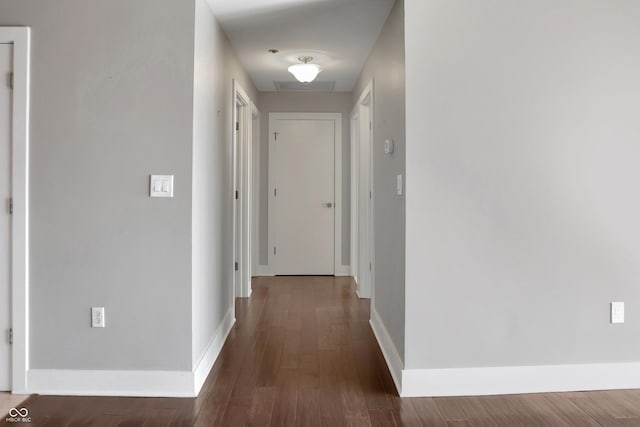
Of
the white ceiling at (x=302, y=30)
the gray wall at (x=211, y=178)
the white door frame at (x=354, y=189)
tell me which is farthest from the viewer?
the white door frame at (x=354, y=189)

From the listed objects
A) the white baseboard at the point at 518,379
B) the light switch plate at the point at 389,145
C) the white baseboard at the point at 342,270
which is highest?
the light switch plate at the point at 389,145

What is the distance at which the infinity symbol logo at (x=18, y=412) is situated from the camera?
233 cm

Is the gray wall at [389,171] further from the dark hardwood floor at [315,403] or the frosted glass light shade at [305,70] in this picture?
the frosted glass light shade at [305,70]

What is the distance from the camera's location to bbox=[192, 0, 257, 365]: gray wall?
8.75 feet

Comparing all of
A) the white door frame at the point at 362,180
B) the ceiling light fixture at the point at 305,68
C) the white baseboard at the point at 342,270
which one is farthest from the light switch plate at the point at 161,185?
the white baseboard at the point at 342,270

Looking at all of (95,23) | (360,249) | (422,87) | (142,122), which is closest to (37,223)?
(142,122)

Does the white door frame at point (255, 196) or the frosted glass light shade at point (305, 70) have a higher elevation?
the frosted glass light shade at point (305, 70)

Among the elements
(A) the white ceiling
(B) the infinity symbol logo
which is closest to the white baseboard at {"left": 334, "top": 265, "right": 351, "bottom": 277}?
(A) the white ceiling

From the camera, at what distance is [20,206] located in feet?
8.36

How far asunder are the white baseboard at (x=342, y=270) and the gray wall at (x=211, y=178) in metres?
2.32

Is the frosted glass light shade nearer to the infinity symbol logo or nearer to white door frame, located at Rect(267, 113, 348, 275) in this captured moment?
white door frame, located at Rect(267, 113, 348, 275)

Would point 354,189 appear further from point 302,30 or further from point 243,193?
point 302,30

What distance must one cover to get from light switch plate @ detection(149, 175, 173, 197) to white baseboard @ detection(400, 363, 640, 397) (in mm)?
1611

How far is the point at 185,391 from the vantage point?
2555 mm
